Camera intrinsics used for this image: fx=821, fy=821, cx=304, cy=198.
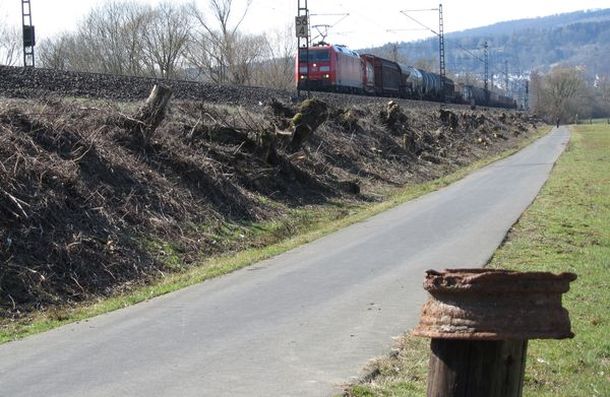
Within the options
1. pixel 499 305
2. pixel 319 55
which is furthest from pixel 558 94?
pixel 499 305

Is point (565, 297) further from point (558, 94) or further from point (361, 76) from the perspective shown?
point (558, 94)

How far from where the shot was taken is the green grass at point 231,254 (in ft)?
31.5

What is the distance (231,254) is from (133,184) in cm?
220

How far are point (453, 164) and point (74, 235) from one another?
28626mm

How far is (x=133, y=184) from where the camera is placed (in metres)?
14.8

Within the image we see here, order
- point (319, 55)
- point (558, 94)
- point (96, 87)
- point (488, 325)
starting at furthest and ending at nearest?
point (558, 94) < point (319, 55) < point (96, 87) < point (488, 325)

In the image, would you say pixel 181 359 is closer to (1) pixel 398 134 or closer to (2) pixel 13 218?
(2) pixel 13 218

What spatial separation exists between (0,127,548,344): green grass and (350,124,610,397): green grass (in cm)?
388

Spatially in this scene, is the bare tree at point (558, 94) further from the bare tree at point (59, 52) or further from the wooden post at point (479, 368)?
the wooden post at point (479, 368)

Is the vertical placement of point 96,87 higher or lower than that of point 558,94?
lower

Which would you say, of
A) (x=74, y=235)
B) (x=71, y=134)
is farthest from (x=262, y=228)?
(x=74, y=235)

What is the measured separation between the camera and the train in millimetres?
46156

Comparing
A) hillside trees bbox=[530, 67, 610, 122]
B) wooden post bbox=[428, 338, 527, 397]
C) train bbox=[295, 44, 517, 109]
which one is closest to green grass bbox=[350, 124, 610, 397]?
wooden post bbox=[428, 338, 527, 397]

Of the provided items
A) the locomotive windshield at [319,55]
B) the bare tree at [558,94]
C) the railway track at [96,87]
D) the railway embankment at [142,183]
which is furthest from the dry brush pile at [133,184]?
the bare tree at [558,94]
